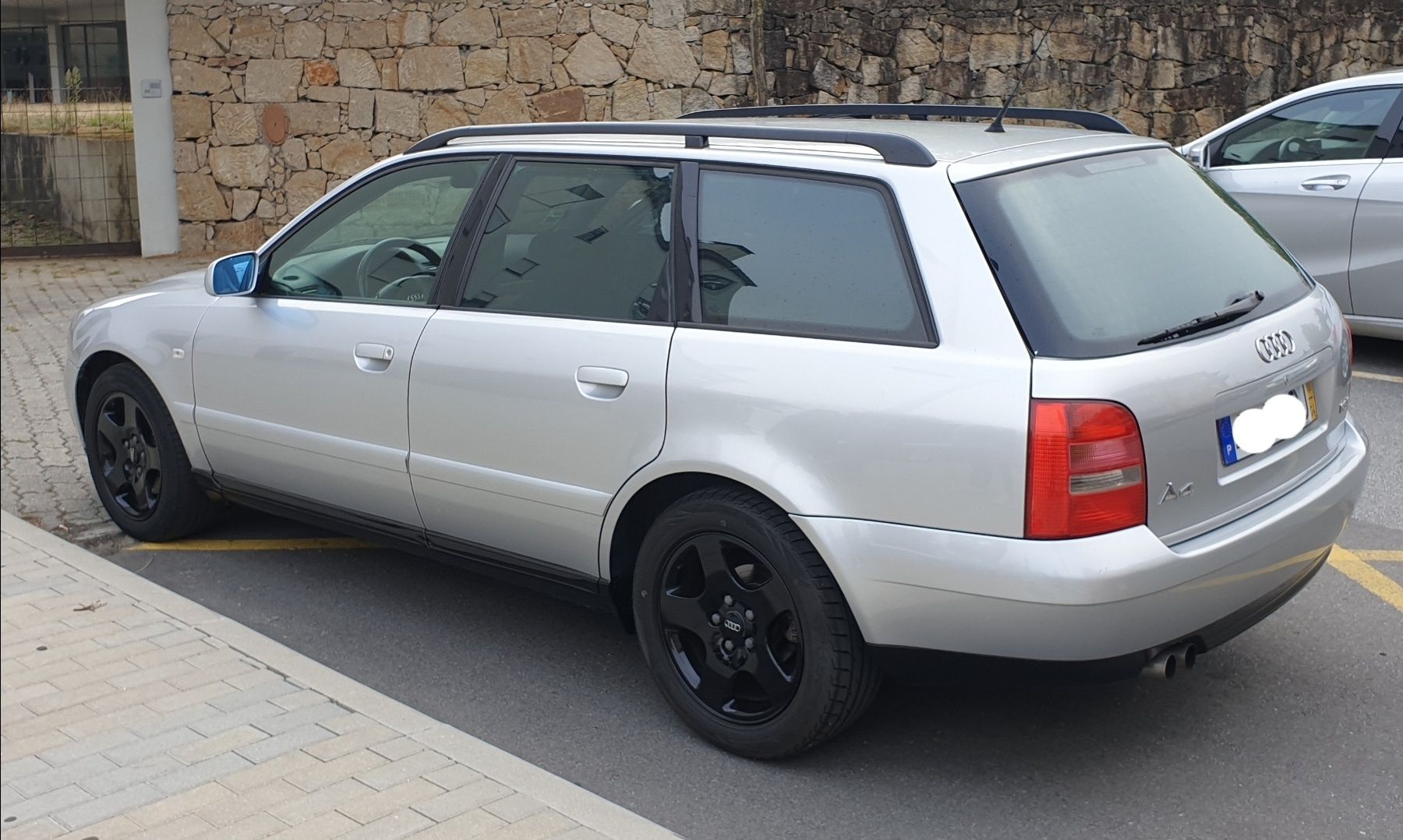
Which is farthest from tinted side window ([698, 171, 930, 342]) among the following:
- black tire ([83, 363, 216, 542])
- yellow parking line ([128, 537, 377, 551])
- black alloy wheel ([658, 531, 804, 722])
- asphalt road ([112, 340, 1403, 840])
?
black tire ([83, 363, 216, 542])

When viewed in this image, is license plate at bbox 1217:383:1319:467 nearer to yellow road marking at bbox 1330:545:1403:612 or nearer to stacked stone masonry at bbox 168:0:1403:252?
yellow road marking at bbox 1330:545:1403:612

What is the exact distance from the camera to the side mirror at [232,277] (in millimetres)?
Answer: 5133

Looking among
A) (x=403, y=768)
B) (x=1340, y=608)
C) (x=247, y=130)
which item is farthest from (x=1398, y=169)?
(x=247, y=130)

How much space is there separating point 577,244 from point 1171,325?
1755 millimetres

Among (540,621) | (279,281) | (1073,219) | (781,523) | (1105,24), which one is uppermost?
(1105,24)

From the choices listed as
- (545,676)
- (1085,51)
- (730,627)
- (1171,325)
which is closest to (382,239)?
(545,676)

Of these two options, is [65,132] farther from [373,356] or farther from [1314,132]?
[1314,132]

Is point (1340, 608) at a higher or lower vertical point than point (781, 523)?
lower

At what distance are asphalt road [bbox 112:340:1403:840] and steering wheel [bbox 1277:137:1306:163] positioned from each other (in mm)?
4061

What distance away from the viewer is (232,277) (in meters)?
5.16

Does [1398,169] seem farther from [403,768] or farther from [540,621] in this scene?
[403,768]

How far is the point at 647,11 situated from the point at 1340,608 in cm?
1027

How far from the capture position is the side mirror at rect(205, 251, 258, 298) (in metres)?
5.13

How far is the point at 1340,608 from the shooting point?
16.1 feet
